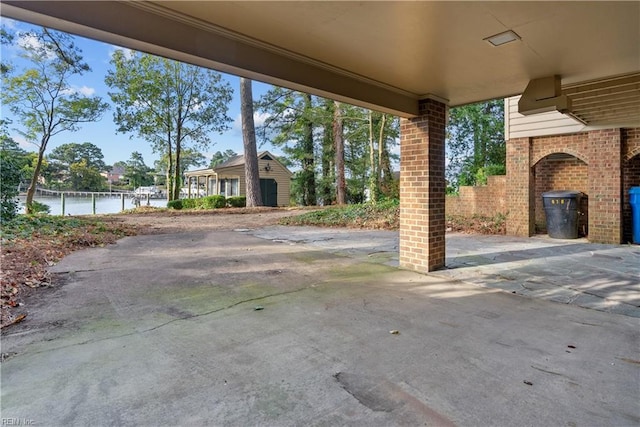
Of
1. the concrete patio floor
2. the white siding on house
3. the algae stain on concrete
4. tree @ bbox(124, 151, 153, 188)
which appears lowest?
the concrete patio floor

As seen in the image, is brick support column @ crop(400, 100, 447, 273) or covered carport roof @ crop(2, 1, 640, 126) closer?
covered carport roof @ crop(2, 1, 640, 126)

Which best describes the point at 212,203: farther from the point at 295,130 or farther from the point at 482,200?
the point at 482,200

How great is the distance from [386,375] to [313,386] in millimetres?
480

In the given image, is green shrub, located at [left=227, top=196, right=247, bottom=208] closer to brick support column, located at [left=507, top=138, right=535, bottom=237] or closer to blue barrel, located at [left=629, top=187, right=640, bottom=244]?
brick support column, located at [left=507, top=138, right=535, bottom=237]

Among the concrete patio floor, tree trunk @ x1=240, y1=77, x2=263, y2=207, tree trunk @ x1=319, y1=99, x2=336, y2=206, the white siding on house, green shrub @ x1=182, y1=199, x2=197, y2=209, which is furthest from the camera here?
tree trunk @ x1=319, y1=99, x2=336, y2=206

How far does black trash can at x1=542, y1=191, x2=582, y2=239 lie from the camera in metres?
7.86

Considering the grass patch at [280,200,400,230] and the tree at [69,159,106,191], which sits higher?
the tree at [69,159,106,191]

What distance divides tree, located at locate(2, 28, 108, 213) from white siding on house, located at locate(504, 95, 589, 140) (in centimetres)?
1342

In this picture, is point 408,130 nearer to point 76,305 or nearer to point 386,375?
point 386,375

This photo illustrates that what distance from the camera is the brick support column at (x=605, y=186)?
7168 millimetres

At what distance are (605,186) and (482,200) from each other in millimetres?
2912

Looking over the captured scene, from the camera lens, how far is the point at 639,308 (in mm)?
3393

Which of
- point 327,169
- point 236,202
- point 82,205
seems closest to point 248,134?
point 236,202

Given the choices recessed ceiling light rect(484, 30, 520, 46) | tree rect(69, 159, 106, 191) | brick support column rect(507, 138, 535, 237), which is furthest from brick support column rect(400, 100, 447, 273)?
tree rect(69, 159, 106, 191)
